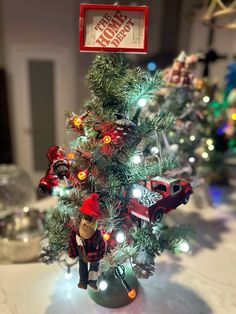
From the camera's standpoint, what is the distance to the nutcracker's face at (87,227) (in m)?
0.63

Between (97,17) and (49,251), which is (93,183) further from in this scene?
(97,17)

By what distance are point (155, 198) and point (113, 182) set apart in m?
0.10

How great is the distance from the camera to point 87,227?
2.08 ft

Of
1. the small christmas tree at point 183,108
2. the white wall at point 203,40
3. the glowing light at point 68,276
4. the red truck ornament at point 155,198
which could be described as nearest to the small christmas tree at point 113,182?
the red truck ornament at point 155,198

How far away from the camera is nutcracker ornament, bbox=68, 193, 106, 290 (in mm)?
623

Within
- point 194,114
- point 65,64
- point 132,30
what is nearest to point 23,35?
point 65,64

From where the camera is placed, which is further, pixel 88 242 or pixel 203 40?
pixel 203 40

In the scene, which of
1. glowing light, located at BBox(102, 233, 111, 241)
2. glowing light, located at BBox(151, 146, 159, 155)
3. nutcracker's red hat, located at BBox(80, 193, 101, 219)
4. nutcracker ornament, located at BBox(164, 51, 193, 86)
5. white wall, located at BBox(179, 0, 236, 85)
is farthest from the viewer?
white wall, located at BBox(179, 0, 236, 85)

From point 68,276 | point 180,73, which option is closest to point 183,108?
point 180,73

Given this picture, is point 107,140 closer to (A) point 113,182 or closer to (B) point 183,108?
(A) point 113,182

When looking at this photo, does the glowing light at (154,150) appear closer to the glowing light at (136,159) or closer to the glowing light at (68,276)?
the glowing light at (136,159)

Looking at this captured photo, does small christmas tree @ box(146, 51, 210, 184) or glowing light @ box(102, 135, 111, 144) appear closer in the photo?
glowing light @ box(102, 135, 111, 144)

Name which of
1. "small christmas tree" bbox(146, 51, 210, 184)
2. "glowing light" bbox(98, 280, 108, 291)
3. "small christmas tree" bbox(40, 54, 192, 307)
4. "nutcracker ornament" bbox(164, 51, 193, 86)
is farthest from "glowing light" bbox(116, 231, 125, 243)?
"nutcracker ornament" bbox(164, 51, 193, 86)

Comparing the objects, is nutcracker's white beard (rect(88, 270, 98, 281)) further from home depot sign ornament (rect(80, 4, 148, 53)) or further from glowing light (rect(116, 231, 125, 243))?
home depot sign ornament (rect(80, 4, 148, 53))
